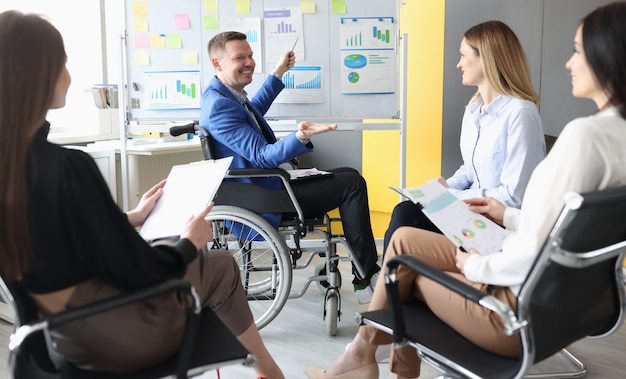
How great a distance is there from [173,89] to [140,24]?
1.13 feet

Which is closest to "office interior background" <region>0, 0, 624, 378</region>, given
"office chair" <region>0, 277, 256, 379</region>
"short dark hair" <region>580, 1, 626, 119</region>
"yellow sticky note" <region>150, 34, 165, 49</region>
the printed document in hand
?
"yellow sticky note" <region>150, 34, 165, 49</region>

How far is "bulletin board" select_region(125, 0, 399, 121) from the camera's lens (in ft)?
10.0

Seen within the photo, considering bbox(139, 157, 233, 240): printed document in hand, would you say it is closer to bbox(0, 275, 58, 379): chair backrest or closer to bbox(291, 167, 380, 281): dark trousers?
bbox(0, 275, 58, 379): chair backrest

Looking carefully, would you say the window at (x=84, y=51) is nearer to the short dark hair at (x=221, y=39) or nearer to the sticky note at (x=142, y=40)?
the sticky note at (x=142, y=40)

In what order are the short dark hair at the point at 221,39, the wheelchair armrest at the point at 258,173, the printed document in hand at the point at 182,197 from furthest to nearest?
the short dark hair at the point at 221,39, the wheelchair armrest at the point at 258,173, the printed document in hand at the point at 182,197

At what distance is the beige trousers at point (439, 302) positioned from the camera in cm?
141

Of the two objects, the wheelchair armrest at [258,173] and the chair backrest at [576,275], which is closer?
the chair backrest at [576,275]

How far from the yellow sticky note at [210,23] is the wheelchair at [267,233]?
70cm

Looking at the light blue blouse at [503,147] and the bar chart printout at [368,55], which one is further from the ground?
the bar chart printout at [368,55]

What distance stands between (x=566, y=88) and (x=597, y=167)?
7.27 ft

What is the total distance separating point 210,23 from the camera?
3.09 m

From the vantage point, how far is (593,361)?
2424 mm

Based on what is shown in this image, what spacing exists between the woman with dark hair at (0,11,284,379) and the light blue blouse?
1379 mm

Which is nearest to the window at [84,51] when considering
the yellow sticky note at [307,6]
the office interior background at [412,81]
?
the office interior background at [412,81]
